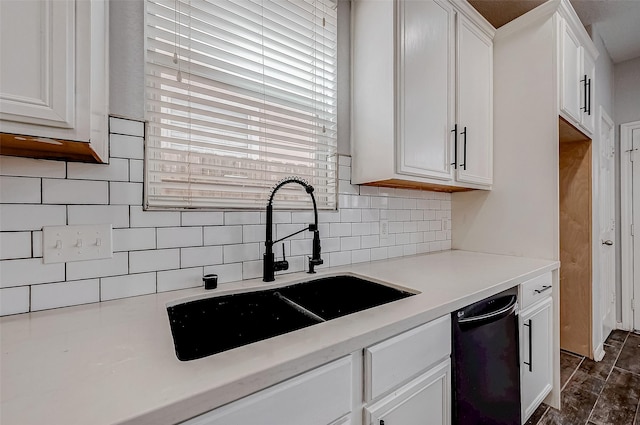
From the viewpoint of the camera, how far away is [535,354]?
5.00 ft

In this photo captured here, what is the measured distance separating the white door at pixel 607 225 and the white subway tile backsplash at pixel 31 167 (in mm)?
3450

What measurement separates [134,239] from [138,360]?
550 millimetres

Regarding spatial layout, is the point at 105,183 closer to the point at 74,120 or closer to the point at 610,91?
the point at 74,120

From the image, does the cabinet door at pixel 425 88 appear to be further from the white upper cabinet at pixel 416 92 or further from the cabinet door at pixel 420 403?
the cabinet door at pixel 420 403

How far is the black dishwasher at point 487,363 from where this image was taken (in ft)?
3.39

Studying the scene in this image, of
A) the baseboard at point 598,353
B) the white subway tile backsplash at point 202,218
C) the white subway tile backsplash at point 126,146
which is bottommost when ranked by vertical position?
the baseboard at point 598,353

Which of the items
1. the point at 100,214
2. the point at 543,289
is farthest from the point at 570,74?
the point at 100,214

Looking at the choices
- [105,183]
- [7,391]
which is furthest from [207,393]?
[105,183]

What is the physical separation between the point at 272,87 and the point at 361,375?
123 centimetres

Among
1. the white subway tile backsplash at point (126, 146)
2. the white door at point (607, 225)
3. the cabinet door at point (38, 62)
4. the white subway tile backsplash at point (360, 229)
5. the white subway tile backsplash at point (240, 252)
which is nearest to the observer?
the cabinet door at point (38, 62)

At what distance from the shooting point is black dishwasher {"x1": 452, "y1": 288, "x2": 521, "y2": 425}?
3.39 feet

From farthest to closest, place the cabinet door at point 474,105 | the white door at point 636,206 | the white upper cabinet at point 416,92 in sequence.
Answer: the white door at point 636,206 → the cabinet door at point 474,105 → the white upper cabinet at point 416,92

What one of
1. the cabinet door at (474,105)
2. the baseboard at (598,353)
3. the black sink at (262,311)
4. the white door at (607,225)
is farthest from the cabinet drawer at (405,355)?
the white door at (607,225)


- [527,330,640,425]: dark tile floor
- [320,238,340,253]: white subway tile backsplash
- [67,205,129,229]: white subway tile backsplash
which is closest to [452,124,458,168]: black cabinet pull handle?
[320,238,340,253]: white subway tile backsplash
